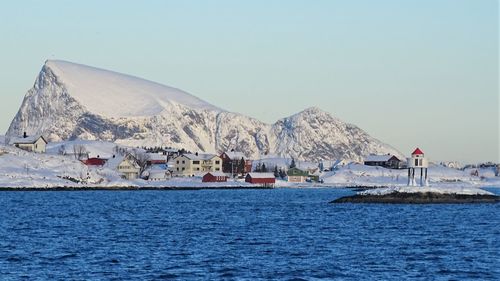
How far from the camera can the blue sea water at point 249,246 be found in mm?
49969

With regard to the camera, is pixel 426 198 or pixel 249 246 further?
pixel 426 198

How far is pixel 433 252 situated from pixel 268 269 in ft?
44.7

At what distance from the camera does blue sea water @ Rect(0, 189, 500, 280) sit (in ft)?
164

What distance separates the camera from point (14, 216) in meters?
95.4

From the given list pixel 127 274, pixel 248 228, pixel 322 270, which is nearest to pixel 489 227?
pixel 248 228

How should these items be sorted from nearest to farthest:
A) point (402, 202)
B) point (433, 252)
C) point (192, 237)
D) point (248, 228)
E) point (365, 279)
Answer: point (365, 279) < point (433, 252) < point (192, 237) < point (248, 228) < point (402, 202)

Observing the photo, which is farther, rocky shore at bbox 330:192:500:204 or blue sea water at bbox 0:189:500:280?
rocky shore at bbox 330:192:500:204

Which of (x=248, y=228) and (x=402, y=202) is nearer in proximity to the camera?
(x=248, y=228)

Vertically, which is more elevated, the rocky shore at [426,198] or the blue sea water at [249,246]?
the rocky shore at [426,198]

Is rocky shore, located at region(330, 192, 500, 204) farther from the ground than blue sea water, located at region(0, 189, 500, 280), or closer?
farther from the ground

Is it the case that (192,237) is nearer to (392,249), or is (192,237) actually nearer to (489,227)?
(392,249)

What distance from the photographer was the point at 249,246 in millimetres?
63312

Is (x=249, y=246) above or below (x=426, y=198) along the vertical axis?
below

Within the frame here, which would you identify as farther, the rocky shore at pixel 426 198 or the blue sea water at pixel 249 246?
the rocky shore at pixel 426 198
